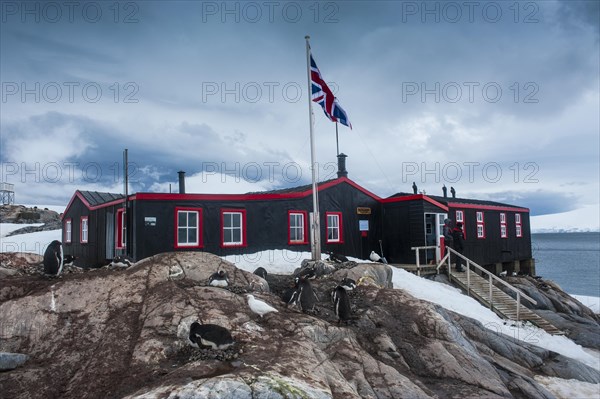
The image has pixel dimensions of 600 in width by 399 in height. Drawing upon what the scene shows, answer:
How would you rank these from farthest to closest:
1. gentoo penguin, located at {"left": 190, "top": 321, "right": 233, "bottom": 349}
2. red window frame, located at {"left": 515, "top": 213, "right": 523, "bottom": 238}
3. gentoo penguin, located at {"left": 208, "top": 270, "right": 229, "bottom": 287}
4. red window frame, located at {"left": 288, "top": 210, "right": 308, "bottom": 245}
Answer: red window frame, located at {"left": 515, "top": 213, "right": 523, "bottom": 238}
red window frame, located at {"left": 288, "top": 210, "right": 308, "bottom": 245}
gentoo penguin, located at {"left": 208, "top": 270, "right": 229, "bottom": 287}
gentoo penguin, located at {"left": 190, "top": 321, "right": 233, "bottom": 349}

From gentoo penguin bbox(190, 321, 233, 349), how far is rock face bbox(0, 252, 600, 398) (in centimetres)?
25

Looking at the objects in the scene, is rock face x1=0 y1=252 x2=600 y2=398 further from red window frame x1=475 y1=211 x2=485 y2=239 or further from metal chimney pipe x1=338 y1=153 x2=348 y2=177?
red window frame x1=475 y1=211 x2=485 y2=239

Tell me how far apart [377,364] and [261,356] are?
119 inches

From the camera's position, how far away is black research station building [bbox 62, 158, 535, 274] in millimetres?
18625

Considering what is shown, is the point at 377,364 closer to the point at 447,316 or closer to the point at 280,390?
the point at 280,390

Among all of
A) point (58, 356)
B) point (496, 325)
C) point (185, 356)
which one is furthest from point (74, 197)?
point (496, 325)

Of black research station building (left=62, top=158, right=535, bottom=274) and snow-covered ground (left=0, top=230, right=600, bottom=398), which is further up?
black research station building (left=62, top=158, right=535, bottom=274)

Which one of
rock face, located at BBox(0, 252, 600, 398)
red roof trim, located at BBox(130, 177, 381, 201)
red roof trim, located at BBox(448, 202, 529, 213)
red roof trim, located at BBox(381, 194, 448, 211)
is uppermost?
red roof trim, located at BBox(130, 177, 381, 201)

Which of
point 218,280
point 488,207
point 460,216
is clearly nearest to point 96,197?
point 218,280

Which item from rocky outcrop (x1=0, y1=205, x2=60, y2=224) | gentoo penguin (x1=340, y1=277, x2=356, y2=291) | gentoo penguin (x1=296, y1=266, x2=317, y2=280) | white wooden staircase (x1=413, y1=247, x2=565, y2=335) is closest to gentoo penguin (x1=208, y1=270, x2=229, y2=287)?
gentoo penguin (x1=340, y1=277, x2=356, y2=291)

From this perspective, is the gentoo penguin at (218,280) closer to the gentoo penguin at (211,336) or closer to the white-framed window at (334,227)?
the gentoo penguin at (211,336)

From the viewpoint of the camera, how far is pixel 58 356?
7.86 metres

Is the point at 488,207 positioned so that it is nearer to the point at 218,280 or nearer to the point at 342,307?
the point at 342,307

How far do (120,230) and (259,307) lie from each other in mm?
13374
